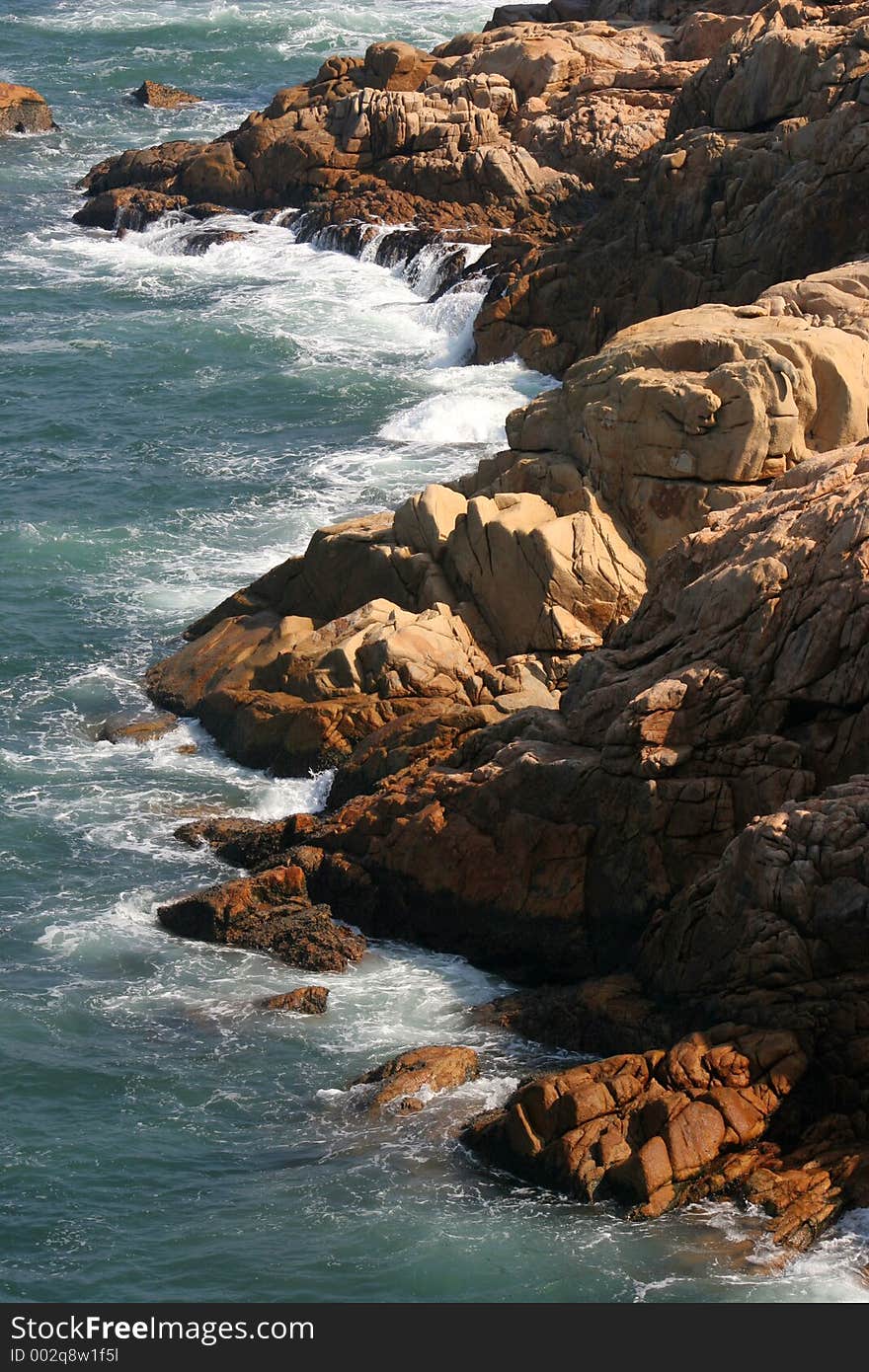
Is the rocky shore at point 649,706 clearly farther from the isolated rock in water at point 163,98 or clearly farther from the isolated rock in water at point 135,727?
the isolated rock in water at point 163,98

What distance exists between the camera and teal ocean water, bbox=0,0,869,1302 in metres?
21.9

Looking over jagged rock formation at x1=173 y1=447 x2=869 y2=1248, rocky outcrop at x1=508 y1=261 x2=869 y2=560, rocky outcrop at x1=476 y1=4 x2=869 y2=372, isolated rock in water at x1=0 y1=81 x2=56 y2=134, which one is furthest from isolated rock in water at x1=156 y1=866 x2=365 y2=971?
isolated rock in water at x1=0 y1=81 x2=56 y2=134

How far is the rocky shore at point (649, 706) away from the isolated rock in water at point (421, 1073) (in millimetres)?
1312

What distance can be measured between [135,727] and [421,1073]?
13.4m

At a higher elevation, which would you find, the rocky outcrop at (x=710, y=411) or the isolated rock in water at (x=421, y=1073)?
the rocky outcrop at (x=710, y=411)

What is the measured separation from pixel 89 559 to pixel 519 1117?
968 inches

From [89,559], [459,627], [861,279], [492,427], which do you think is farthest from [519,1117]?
[492,427]

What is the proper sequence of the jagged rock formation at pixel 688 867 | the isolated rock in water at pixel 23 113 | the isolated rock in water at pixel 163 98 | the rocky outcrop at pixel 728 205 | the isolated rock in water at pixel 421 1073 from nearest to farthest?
the jagged rock formation at pixel 688 867, the isolated rock in water at pixel 421 1073, the rocky outcrop at pixel 728 205, the isolated rock in water at pixel 23 113, the isolated rock in water at pixel 163 98

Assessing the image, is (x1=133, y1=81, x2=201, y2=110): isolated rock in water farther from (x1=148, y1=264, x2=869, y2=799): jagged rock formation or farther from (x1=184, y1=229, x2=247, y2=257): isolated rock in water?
(x1=148, y1=264, x2=869, y2=799): jagged rock formation

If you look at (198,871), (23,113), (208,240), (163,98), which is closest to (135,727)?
(198,871)

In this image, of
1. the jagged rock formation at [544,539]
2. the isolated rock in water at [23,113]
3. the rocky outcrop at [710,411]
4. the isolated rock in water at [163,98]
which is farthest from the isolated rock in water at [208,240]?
the rocky outcrop at [710,411]

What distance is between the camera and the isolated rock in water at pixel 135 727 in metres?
36.6

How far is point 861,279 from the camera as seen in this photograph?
3631cm

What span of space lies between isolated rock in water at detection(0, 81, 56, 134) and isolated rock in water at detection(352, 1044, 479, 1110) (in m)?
63.9
